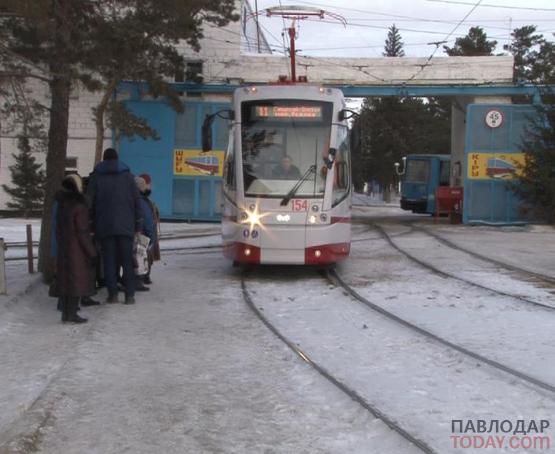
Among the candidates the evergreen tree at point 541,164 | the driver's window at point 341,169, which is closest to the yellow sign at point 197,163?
the evergreen tree at point 541,164

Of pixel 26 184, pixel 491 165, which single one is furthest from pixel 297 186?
pixel 26 184

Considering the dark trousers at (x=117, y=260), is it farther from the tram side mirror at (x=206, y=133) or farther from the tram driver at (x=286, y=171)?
the tram side mirror at (x=206, y=133)

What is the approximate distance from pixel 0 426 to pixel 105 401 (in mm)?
855

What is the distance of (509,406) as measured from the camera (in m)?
5.44

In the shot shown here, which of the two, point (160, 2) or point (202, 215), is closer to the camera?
point (160, 2)

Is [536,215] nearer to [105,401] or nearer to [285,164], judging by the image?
[285,164]

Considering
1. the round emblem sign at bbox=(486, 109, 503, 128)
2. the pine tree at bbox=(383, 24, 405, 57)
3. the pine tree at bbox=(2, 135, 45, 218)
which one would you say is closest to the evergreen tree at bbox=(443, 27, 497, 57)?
the pine tree at bbox=(383, 24, 405, 57)

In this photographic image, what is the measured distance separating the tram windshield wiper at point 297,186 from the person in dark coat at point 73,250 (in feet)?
13.7

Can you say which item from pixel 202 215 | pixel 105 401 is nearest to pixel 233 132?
pixel 105 401

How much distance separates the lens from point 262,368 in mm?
6637

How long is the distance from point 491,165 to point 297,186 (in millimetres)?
17607

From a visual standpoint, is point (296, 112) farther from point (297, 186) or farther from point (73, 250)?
point (73, 250)

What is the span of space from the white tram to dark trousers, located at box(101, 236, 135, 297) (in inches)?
108

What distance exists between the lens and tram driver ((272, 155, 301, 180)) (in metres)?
12.2
